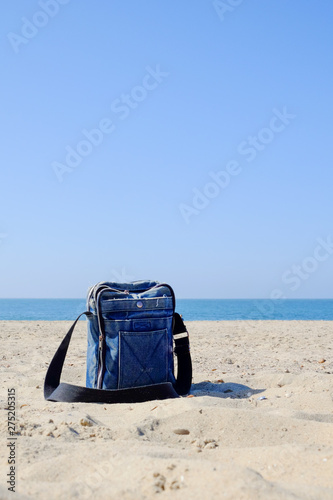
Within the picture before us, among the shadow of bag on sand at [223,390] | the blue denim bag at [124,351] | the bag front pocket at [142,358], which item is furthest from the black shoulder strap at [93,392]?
the shadow of bag on sand at [223,390]

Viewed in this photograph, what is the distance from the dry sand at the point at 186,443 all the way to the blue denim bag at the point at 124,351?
17 centimetres

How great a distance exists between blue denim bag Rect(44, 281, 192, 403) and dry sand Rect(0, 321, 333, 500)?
17 centimetres

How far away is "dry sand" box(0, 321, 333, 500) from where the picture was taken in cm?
189

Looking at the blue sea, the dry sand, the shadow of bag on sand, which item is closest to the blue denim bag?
Answer: the dry sand

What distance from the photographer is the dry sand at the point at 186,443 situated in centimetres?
189

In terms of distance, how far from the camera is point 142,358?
161 inches

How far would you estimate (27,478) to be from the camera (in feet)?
6.70

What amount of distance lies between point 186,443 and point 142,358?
1.40 meters

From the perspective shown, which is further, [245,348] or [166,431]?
[245,348]

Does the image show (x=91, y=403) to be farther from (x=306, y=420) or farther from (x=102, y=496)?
(x=102, y=496)

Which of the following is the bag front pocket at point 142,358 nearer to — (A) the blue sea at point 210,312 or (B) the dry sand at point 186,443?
(B) the dry sand at point 186,443

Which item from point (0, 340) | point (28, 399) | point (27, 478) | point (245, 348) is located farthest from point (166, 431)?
point (0, 340)

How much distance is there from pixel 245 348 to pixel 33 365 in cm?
353

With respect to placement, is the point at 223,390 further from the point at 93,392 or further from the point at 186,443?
the point at 186,443
